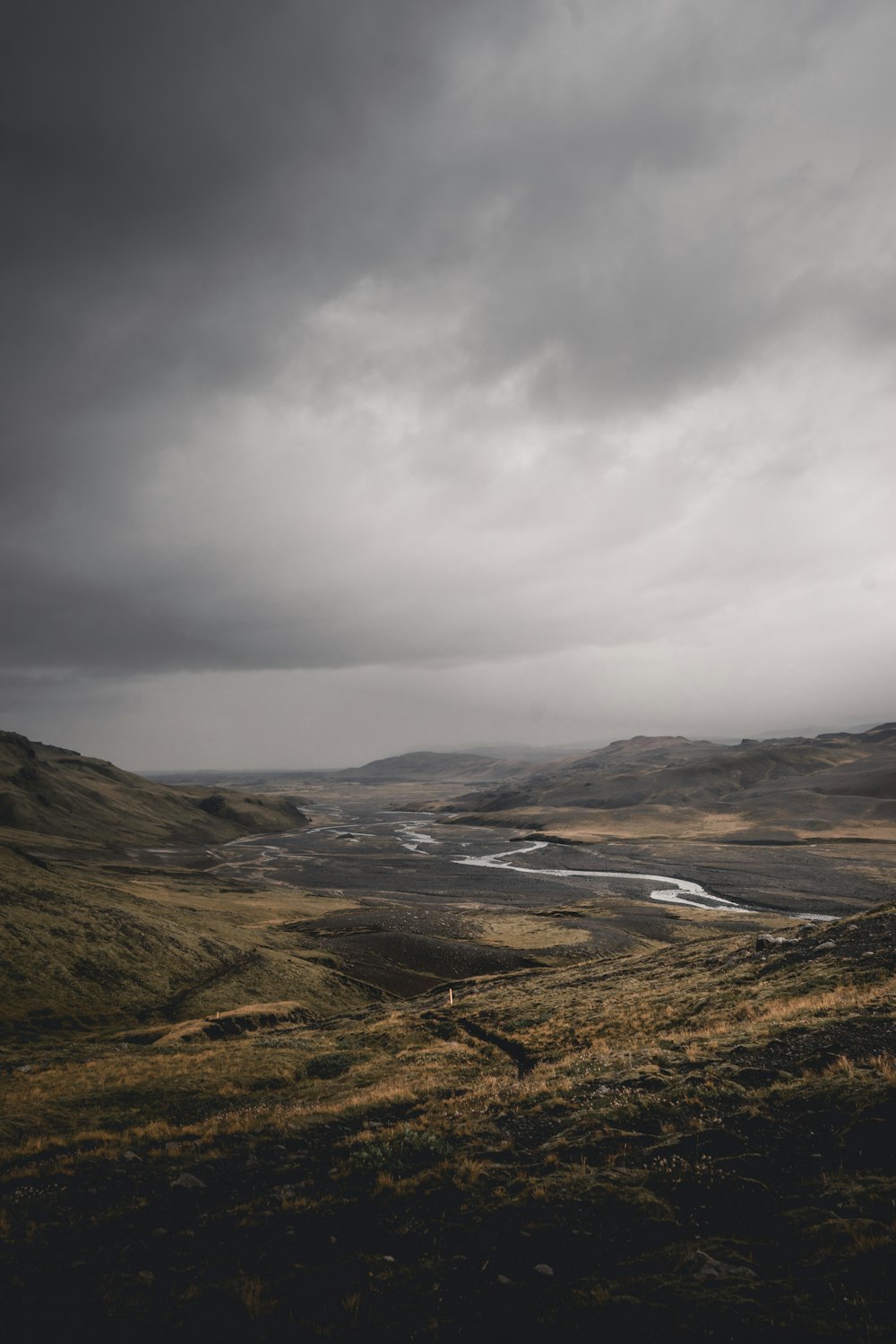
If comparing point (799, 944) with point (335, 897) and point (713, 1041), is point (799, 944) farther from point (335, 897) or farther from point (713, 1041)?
point (335, 897)

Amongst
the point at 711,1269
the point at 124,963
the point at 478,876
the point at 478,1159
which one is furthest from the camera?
the point at 478,876

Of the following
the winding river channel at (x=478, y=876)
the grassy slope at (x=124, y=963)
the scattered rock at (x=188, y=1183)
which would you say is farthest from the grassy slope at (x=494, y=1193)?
the winding river channel at (x=478, y=876)

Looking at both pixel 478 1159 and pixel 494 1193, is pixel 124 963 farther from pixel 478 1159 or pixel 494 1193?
pixel 494 1193

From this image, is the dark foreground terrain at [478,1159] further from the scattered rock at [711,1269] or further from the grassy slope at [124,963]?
the grassy slope at [124,963]

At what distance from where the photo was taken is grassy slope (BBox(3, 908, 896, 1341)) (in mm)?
9328

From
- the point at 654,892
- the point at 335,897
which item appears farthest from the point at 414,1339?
the point at 654,892

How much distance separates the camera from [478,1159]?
1483cm

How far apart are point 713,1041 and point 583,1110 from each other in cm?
745

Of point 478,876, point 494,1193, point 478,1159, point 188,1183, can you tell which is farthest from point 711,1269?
point 478,876

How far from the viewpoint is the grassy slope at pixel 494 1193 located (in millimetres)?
9328

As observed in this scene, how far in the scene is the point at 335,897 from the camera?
392 feet

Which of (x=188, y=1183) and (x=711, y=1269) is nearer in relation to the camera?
(x=711, y=1269)

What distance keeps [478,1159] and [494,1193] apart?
2.06 metres

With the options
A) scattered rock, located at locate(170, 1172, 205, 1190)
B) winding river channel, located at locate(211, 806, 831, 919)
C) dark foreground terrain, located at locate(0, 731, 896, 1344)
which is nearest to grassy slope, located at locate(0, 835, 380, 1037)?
dark foreground terrain, located at locate(0, 731, 896, 1344)
